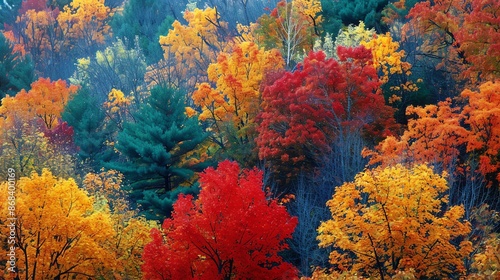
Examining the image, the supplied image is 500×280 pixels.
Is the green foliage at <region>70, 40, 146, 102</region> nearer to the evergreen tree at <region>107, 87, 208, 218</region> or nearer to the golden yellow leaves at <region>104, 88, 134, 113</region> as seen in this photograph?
the golden yellow leaves at <region>104, 88, 134, 113</region>

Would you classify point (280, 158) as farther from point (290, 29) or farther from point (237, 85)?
point (290, 29)

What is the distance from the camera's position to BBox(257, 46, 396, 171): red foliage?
3058 centimetres

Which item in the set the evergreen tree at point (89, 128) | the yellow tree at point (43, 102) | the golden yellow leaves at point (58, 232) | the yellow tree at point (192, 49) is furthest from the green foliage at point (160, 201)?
the yellow tree at point (43, 102)

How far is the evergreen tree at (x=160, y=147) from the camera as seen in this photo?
3391 cm

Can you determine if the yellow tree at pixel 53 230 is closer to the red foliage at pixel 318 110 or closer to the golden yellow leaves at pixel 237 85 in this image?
the red foliage at pixel 318 110

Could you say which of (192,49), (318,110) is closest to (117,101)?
(192,49)

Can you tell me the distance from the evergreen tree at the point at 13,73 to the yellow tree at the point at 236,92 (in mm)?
21455

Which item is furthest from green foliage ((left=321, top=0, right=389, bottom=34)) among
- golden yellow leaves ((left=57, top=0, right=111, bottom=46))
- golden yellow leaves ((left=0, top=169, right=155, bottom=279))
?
golden yellow leaves ((left=57, top=0, right=111, bottom=46))

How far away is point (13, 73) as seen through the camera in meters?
54.6

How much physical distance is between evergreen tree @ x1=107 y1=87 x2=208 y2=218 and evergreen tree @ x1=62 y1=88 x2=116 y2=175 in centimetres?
351

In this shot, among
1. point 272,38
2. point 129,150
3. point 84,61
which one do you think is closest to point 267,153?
point 129,150

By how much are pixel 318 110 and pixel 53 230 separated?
12.5 metres

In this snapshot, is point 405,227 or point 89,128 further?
point 89,128

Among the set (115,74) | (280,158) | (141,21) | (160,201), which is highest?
(141,21)
